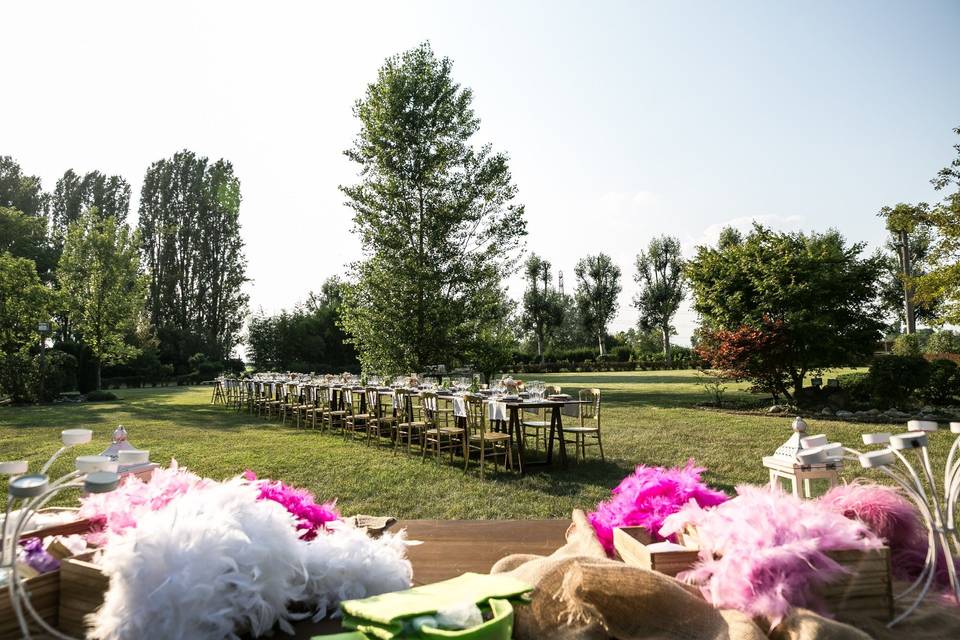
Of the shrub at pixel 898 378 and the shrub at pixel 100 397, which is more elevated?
the shrub at pixel 898 378

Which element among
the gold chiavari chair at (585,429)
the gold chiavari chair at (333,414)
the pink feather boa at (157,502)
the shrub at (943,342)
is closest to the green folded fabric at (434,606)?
the pink feather boa at (157,502)

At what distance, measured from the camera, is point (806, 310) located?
487 inches

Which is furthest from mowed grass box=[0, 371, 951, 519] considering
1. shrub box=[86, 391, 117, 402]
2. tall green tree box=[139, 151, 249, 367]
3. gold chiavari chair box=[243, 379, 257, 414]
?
tall green tree box=[139, 151, 249, 367]

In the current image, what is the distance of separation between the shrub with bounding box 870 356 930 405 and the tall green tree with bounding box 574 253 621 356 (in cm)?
3437

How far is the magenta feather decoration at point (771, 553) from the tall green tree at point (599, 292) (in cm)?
4560

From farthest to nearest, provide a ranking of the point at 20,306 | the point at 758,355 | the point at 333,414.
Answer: the point at 20,306 → the point at 758,355 → the point at 333,414

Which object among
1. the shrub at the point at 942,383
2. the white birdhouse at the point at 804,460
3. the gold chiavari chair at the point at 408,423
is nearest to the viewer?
the white birdhouse at the point at 804,460

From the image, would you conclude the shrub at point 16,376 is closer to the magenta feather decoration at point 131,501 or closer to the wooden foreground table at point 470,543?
the wooden foreground table at point 470,543

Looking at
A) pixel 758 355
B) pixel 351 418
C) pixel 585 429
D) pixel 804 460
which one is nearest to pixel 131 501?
pixel 804 460

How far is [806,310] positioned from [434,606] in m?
13.3

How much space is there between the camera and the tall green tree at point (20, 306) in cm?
1877

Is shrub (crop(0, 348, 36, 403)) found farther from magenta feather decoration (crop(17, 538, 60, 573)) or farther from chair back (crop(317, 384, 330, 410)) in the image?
magenta feather decoration (crop(17, 538, 60, 573))

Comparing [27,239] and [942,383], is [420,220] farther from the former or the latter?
[27,239]

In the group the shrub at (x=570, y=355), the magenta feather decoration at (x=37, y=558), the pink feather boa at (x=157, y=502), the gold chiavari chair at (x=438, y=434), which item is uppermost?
the shrub at (x=570, y=355)
